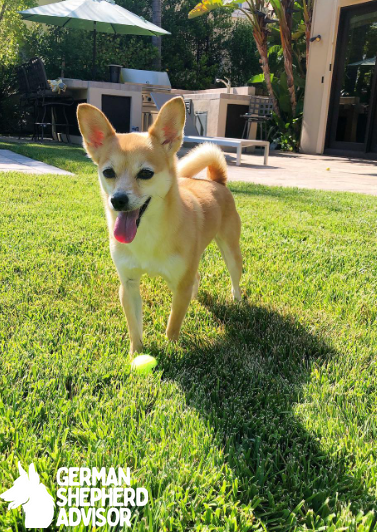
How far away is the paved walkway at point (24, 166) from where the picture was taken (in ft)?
23.3

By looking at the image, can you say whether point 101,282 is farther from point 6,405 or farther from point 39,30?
point 39,30

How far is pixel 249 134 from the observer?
1374cm

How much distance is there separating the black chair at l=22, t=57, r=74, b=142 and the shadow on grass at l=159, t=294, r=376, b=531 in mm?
10751

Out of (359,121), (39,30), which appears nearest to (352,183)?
(359,121)

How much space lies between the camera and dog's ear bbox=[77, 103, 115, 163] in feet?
7.45

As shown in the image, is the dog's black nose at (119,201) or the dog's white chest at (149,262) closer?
the dog's black nose at (119,201)

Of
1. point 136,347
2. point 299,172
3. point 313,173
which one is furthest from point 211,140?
point 136,347

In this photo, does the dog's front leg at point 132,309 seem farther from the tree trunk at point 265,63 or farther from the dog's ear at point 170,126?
the tree trunk at point 265,63

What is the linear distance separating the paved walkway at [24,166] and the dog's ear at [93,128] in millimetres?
4913

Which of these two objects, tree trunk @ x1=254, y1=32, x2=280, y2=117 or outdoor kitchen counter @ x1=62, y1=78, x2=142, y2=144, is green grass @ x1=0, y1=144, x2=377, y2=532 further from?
tree trunk @ x1=254, y1=32, x2=280, y2=117

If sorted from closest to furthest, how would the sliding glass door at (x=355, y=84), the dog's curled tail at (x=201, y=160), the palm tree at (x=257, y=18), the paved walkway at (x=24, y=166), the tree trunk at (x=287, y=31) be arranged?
the dog's curled tail at (x=201, y=160) < the paved walkway at (x=24, y=166) < the sliding glass door at (x=355, y=84) < the tree trunk at (x=287, y=31) < the palm tree at (x=257, y=18)

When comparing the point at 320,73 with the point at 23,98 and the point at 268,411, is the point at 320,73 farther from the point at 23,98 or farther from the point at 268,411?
the point at 268,411

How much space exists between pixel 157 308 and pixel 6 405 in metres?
1.26

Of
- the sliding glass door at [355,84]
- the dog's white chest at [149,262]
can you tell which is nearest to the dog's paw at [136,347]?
the dog's white chest at [149,262]
